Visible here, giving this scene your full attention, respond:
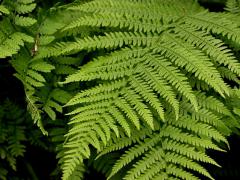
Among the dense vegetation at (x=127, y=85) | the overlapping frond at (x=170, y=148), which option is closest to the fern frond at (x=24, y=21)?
the dense vegetation at (x=127, y=85)

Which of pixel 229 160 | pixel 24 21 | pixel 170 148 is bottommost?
pixel 229 160

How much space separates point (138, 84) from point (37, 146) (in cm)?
130

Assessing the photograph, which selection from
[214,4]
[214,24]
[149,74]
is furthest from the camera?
[214,4]

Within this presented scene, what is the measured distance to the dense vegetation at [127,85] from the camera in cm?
244

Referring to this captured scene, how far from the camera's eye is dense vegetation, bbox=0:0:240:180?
2.44 metres

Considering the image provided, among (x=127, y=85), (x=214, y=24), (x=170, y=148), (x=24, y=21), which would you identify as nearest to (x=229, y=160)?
(x=170, y=148)

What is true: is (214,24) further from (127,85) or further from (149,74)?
(127,85)

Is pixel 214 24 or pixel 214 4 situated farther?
pixel 214 4

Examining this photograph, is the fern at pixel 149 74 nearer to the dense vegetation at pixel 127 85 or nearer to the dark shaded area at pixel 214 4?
the dense vegetation at pixel 127 85

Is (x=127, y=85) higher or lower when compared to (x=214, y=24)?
lower

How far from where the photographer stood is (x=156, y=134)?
2.66 m

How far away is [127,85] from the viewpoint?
255 cm

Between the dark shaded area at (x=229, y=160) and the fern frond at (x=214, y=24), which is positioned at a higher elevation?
the fern frond at (x=214, y=24)

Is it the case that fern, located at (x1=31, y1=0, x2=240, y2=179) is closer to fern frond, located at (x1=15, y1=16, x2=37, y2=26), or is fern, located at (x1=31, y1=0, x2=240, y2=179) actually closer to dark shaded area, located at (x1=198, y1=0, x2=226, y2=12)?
fern frond, located at (x1=15, y1=16, x2=37, y2=26)
